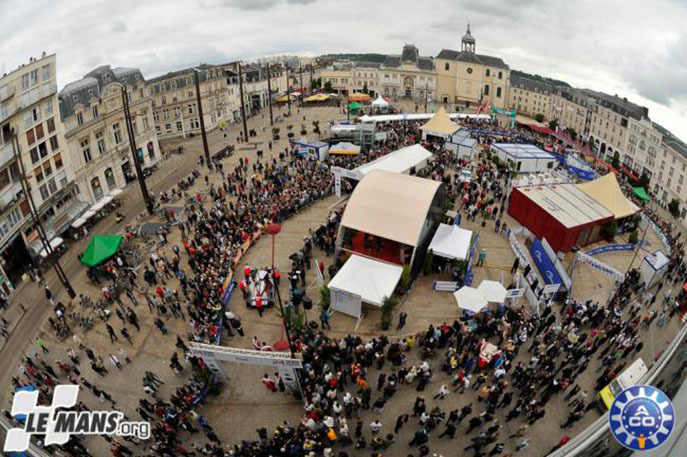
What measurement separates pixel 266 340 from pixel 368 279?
6022mm

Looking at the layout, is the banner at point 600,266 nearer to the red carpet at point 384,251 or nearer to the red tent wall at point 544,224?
the red tent wall at point 544,224

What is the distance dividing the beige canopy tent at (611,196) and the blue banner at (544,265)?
9.21 metres

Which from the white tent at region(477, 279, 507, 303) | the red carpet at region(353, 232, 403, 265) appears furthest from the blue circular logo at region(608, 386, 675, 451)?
the red carpet at region(353, 232, 403, 265)

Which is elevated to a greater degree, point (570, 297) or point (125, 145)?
point (125, 145)

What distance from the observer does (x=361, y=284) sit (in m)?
20.8

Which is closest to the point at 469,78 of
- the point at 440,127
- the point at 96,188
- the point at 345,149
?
the point at 440,127

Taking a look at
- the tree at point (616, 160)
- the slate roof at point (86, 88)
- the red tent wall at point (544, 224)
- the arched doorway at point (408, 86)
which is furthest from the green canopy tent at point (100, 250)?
the arched doorway at point (408, 86)

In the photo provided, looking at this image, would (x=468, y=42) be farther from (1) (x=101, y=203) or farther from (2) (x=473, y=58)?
(1) (x=101, y=203)

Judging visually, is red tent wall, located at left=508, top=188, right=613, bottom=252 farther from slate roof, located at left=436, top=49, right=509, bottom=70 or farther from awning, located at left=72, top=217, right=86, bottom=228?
slate roof, located at left=436, top=49, right=509, bottom=70

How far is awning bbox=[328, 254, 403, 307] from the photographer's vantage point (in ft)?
66.6

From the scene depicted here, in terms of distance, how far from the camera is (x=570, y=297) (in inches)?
871

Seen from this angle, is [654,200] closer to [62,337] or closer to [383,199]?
[383,199]

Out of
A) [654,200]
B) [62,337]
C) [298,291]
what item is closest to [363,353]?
[298,291]

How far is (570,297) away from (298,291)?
1503cm
